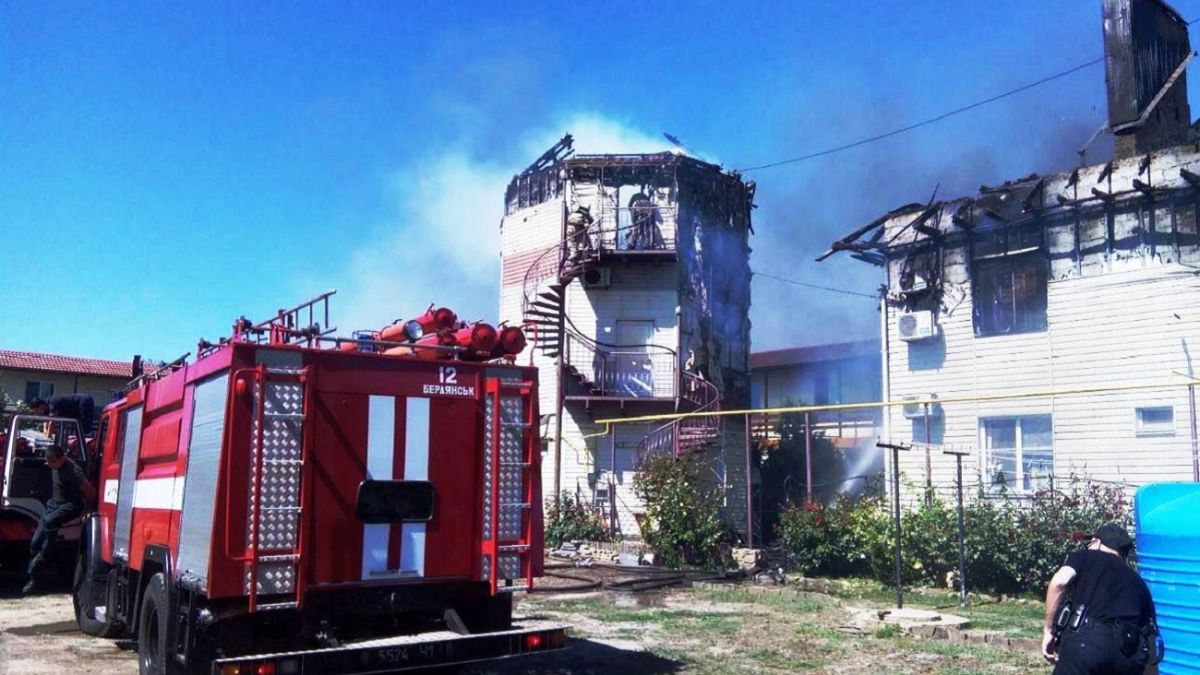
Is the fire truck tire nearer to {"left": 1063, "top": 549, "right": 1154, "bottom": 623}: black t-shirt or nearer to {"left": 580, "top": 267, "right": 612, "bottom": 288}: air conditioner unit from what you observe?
{"left": 1063, "top": 549, "right": 1154, "bottom": 623}: black t-shirt

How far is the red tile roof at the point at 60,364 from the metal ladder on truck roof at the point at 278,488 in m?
43.8

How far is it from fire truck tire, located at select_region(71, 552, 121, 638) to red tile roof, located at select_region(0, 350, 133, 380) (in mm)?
38518

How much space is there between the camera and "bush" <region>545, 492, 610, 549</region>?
22.8m

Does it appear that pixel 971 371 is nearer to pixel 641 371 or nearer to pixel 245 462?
pixel 641 371

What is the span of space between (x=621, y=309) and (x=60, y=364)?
35768mm

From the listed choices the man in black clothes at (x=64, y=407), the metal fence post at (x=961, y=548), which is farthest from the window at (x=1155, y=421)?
the man in black clothes at (x=64, y=407)

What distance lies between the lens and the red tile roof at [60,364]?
152 ft

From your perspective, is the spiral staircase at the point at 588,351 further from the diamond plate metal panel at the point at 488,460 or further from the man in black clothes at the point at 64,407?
the diamond plate metal panel at the point at 488,460

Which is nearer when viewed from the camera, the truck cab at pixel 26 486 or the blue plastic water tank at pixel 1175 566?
the blue plastic water tank at pixel 1175 566

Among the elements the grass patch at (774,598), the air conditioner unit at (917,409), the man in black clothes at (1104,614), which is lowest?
the grass patch at (774,598)

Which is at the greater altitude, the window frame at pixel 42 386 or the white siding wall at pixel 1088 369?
the window frame at pixel 42 386

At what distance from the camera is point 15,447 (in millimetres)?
13281

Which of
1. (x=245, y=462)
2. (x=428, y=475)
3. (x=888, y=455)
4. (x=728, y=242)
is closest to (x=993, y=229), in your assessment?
(x=888, y=455)

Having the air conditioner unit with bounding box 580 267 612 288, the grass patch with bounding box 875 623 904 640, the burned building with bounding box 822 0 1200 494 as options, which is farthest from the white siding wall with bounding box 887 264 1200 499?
the air conditioner unit with bounding box 580 267 612 288
